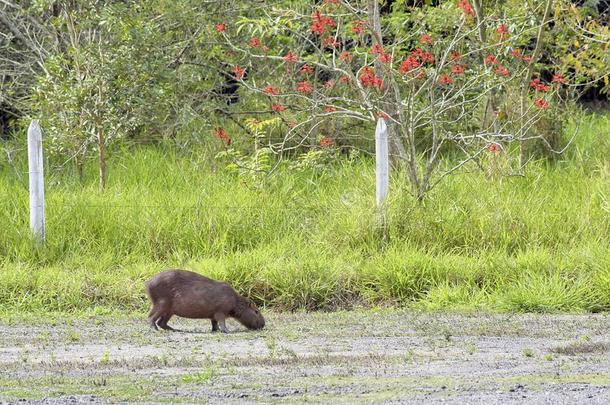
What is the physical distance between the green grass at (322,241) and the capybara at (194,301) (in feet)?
3.56

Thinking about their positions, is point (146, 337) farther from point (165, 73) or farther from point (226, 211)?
point (165, 73)

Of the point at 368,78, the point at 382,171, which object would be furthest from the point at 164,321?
the point at 368,78

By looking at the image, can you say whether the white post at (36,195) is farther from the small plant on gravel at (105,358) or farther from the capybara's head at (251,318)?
the small plant on gravel at (105,358)

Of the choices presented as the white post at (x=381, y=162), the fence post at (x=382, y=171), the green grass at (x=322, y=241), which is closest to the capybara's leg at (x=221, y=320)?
the green grass at (x=322, y=241)

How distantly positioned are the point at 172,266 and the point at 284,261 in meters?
0.97

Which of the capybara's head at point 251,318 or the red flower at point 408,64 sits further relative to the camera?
the red flower at point 408,64

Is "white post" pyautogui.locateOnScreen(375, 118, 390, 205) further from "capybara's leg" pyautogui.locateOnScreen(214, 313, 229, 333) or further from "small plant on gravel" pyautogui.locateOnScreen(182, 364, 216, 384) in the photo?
"small plant on gravel" pyautogui.locateOnScreen(182, 364, 216, 384)

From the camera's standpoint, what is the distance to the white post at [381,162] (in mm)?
10602

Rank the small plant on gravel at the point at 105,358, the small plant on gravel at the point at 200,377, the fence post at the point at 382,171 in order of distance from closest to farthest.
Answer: the small plant on gravel at the point at 200,377 < the small plant on gravel at the point at 105,358 < the fence post at the point at 382,171

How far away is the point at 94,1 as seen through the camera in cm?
1266

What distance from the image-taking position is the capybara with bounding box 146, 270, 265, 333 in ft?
27.9

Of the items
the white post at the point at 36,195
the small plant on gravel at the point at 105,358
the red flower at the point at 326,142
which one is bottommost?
the small plant on gravel at the point at 105,358

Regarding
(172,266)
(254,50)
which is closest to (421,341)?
(172,266)

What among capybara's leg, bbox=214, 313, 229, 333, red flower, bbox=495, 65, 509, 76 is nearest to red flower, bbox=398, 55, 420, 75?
red flower, bbox=495, 65, 509, 76
